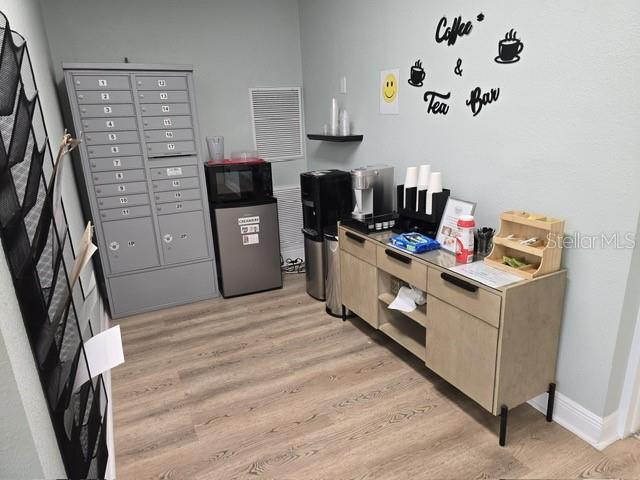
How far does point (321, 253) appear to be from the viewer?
11.1 ft

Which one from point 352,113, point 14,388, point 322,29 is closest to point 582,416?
point 14,388

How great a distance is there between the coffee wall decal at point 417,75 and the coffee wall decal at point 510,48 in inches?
22.8

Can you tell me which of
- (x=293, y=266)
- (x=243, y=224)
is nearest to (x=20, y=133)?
(x=243, y=224)

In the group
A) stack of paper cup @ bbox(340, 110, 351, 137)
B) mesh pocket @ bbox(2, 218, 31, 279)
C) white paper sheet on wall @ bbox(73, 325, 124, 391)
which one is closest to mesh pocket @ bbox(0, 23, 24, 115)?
mesh pocket @ bbox(2, 218, 31, 279)

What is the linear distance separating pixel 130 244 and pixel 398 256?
85.1 inches

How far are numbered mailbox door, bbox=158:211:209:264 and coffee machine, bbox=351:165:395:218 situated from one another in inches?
54.0

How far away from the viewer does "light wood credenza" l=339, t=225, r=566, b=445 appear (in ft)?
5.96

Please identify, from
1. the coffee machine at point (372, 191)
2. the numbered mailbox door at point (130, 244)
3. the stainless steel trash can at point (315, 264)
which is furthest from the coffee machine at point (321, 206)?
the numbered mailbox door at point (130, 244)

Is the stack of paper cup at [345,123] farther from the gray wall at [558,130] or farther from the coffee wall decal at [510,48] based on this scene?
the coffee wall decal at [510,48]

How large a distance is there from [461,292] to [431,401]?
70 centimetres

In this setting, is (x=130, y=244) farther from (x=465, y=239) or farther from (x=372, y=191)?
(x=465, y=239)

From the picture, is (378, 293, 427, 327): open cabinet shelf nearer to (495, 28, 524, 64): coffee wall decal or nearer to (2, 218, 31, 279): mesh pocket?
(495, 28, 524, 64): coffee wall decal

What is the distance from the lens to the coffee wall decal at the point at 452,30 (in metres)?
2.26

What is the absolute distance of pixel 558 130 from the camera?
1.89 meters
